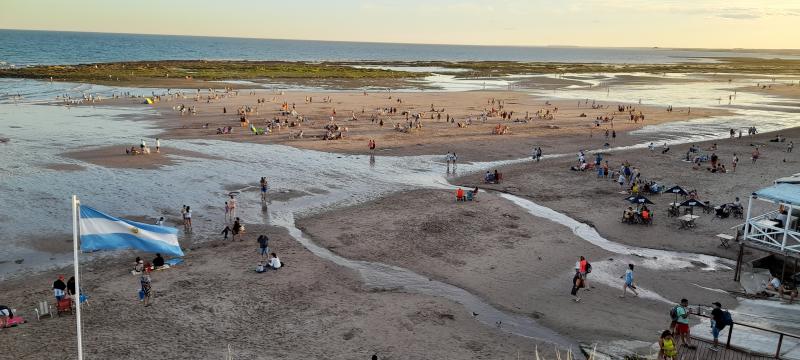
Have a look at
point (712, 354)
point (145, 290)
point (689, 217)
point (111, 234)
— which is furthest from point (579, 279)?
point (111, 234)

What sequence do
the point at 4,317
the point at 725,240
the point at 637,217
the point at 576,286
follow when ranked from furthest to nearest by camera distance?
the point at 637,217 < the point at 725,240 < the point at 576,286 < the point at 4,317

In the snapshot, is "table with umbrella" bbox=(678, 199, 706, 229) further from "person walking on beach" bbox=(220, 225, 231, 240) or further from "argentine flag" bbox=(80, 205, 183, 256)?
"argentine flag" bbox=(80, 205, 183, 256)

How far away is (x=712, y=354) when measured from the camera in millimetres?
13328

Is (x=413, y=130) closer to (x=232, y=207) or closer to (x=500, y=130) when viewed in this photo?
(x=500, y=130)

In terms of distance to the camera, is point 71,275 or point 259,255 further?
point 259,255

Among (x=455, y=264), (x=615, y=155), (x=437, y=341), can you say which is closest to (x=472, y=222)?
(x=455, y=264)

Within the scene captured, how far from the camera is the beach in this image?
1488 centimetres

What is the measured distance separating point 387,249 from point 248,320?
6978mm

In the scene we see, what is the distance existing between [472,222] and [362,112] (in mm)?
35493

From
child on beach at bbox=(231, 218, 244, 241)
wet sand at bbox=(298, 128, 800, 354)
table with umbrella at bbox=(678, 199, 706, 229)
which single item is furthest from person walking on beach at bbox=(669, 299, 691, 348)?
child on beach at bbox=(231, 218, 244, 241)

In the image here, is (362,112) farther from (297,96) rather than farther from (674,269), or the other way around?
(674,269)

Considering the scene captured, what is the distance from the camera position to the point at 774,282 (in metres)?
17.9

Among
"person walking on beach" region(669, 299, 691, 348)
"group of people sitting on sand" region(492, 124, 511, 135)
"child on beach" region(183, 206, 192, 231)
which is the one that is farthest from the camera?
"group of people sitting on sand" region(492, 124, 511, 135)

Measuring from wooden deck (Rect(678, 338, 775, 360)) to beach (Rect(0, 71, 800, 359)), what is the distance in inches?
46.6
